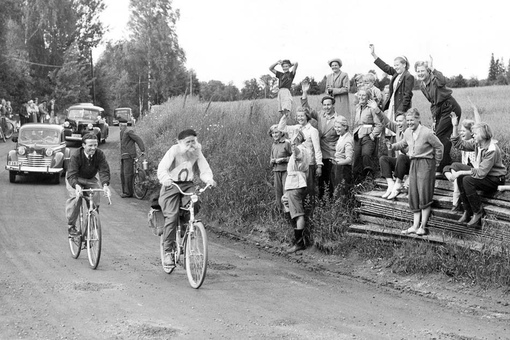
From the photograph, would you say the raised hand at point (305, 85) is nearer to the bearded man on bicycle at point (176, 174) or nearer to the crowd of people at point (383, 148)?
the crowd of people at point (383, 148)

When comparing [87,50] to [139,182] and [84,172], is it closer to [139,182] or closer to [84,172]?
[139,182]

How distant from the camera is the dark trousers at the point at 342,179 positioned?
13031 millimetres

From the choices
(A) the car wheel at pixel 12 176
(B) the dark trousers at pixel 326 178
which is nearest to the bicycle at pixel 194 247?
(B) the dark trousers at pixel 326 178

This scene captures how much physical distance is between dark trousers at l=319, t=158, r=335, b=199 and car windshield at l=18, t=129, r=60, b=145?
13411 mm

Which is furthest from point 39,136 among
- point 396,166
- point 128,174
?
point 396,166

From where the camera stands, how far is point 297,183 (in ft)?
42.4

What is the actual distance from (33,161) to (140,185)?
485cm

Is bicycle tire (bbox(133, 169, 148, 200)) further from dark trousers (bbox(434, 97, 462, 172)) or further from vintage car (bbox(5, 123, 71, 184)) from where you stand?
dark trousers (bbox(434, 97, 462, 172))

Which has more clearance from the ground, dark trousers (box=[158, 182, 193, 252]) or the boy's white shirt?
the boy's white shirt

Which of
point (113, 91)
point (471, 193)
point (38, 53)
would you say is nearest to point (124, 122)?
point (471, 193)

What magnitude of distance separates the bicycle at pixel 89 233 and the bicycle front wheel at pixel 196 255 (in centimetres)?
166

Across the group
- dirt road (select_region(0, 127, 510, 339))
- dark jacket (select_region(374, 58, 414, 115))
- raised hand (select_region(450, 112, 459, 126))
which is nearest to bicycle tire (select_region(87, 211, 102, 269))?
dirt road (select_region(0, 127, 510, 339))

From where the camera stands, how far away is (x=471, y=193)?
10281 millimetres

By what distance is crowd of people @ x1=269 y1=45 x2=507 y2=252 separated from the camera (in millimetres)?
11117
